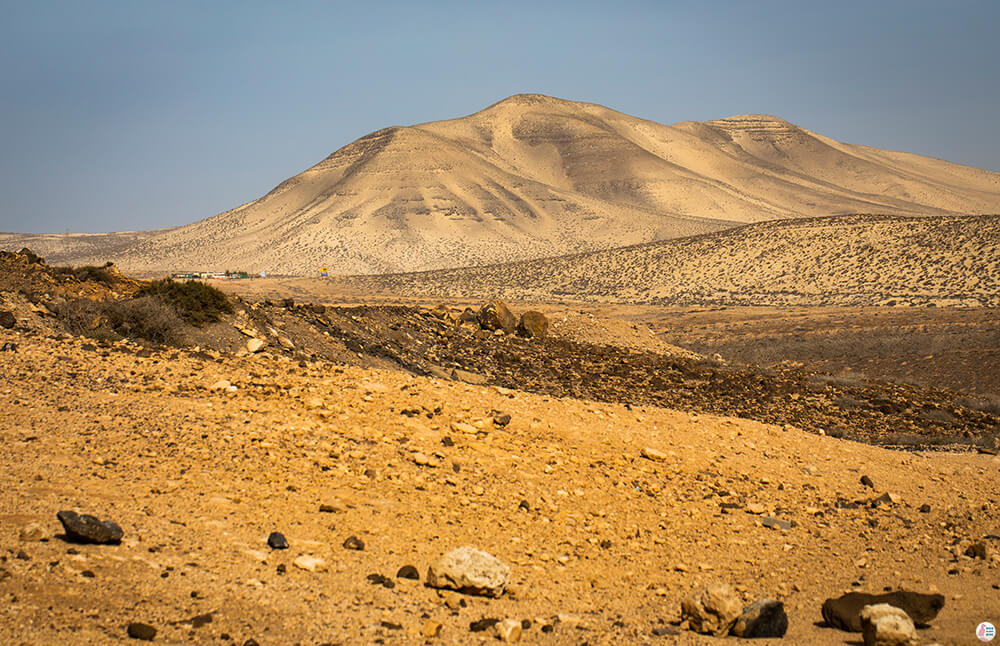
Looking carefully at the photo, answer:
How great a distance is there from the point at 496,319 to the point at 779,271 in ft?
151

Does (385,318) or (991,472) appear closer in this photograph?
(991,472)

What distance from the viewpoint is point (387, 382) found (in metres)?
10.6

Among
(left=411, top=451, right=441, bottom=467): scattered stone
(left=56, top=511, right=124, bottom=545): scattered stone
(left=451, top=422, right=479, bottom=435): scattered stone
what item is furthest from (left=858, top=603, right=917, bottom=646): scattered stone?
(left=56, top=511, right=124, bottom=545): scattered stone

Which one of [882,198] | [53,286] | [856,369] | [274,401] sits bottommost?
[856,369]

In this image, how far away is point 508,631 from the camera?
541 cm

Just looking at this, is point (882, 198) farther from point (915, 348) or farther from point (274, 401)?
point (274, 401)

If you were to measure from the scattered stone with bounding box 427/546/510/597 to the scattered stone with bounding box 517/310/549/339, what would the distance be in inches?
745

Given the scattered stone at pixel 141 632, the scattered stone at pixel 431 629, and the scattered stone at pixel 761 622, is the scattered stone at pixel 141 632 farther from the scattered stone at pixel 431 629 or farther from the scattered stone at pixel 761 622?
the scattered stone at pixel 761 622

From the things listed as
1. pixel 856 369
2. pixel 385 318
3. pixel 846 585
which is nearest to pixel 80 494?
pixel 846 585

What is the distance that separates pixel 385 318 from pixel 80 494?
634 inches

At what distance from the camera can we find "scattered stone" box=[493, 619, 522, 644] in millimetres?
5383

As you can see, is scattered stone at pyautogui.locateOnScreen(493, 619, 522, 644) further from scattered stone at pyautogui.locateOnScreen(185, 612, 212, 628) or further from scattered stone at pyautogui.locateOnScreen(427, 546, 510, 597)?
scattered stone at pyautogui.locateOnScreen(185, 612, 212, 628)

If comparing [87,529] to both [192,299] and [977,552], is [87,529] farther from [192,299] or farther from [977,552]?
[192,299]

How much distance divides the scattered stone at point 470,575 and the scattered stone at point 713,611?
1.24m
